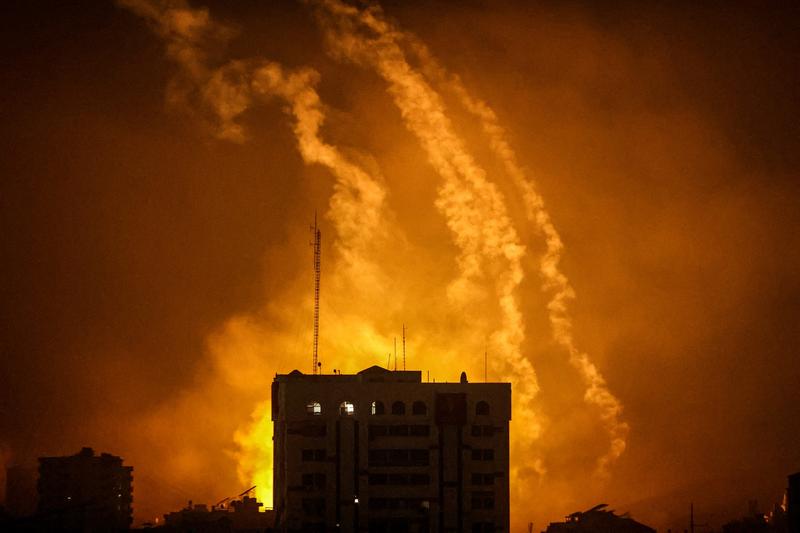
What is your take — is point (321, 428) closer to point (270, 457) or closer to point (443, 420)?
point (443, 420)

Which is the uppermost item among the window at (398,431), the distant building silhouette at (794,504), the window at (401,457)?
the window at (398,431)

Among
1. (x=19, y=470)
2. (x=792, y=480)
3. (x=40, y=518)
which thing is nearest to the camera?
(x=792, y=480)

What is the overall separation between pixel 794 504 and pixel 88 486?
200 feet

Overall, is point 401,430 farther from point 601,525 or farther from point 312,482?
point 601,525

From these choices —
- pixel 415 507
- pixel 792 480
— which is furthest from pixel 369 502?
pixel 792 480

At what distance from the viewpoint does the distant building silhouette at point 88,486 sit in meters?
141

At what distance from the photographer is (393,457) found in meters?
113

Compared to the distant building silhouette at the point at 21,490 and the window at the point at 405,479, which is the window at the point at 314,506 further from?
the distant building silhouette at the point at 21,490

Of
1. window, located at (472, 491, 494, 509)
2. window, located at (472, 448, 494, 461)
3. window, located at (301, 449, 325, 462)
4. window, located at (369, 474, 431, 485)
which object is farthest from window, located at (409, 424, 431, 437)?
window, located at (301, 449, 325, 462)

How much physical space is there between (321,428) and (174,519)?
28549 millimetres

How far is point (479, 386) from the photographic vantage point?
11456 cm

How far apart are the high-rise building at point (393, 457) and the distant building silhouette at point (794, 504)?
17997mm

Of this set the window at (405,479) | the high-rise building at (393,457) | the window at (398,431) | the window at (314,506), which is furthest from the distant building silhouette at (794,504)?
the window at (314,506)

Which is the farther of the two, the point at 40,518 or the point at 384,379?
the point at 40,518
